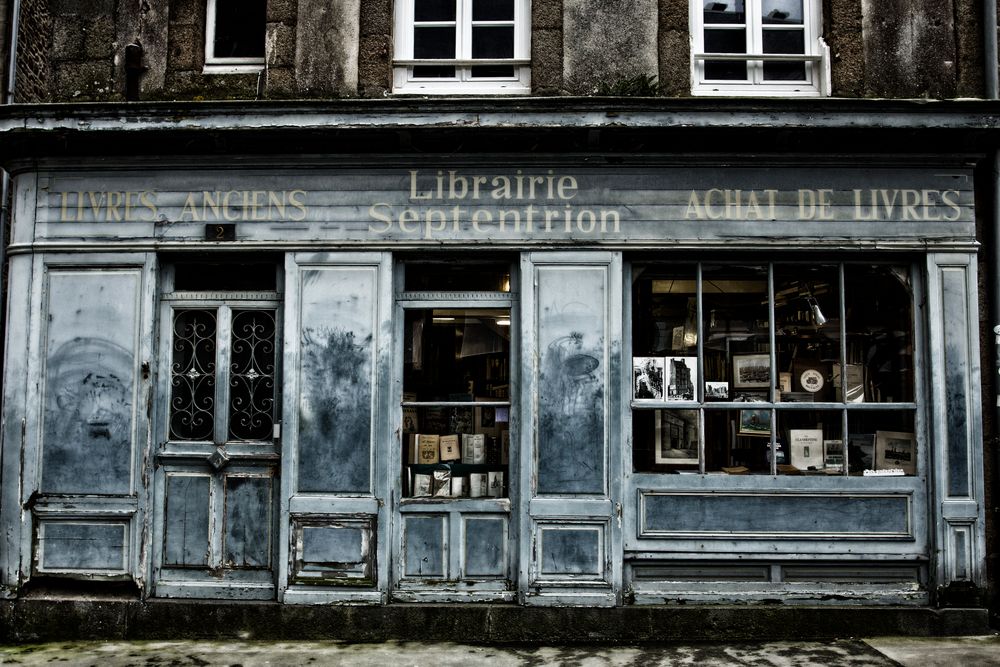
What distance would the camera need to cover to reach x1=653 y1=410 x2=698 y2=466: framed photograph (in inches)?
259

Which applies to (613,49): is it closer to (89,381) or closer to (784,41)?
(784,41)

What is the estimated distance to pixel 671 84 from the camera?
680 centimetres

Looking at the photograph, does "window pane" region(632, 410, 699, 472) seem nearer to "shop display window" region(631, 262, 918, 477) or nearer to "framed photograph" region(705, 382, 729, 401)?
"shop display window" region(631, 262, 918, 477)

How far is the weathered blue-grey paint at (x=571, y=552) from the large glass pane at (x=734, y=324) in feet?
5.49

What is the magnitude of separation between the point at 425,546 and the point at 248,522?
1.52 metres

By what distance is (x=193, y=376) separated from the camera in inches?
266

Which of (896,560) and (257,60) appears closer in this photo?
(896,560)

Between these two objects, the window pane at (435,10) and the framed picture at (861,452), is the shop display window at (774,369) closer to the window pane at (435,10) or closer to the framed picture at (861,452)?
the framed picture at (861,452)

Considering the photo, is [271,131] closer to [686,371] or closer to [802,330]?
[686,371]

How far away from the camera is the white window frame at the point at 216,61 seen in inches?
280

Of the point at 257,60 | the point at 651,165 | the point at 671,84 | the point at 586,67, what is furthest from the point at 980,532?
the point at 257,60

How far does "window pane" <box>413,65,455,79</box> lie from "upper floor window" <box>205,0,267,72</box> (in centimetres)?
145

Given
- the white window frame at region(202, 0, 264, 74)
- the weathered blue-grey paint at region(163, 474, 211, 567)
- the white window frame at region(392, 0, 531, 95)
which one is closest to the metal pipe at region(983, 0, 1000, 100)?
the white window frame at region(392, 0, 531, 95)

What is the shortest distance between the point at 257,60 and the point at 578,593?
547 cm
